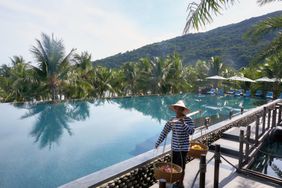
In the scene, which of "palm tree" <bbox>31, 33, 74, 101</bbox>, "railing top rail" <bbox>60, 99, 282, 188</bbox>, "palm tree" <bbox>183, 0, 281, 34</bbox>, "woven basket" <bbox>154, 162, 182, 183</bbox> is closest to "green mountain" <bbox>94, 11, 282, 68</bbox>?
"palm tree" <bbox>31, 33, 74, 101</bbox>

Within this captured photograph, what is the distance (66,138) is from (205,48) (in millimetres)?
44440

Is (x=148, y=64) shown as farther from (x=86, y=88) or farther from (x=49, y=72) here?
(x=49, y=72)

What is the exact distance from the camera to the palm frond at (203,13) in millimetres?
3639

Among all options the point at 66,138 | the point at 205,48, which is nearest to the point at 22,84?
the point at 66,138

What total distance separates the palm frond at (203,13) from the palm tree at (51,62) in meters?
12.8

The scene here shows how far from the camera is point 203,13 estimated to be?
12.1ft

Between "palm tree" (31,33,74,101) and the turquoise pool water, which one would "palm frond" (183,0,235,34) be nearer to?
the turquoise pool water

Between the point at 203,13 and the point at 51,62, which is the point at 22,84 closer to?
the point at 51,62

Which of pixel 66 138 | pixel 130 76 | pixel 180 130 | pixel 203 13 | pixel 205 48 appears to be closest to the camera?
pixel 180 130

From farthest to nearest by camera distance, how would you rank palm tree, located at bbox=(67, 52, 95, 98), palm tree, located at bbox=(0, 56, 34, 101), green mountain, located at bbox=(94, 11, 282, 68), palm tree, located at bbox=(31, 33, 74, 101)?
green mountain, located at bbox=(94, 11, 282, 68)
palm tree, located at bbox=(67, 52, 95, 98)
palm tree, located at bbox=(31, 33, 74, 101)
palm tree, located at bbox=(0, 56, 34, 101)

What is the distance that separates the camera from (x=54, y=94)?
1514 cm

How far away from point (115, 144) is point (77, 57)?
12.8 meters

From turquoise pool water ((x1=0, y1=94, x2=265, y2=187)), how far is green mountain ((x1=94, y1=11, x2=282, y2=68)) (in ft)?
97.1

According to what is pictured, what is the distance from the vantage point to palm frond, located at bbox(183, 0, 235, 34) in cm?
364
